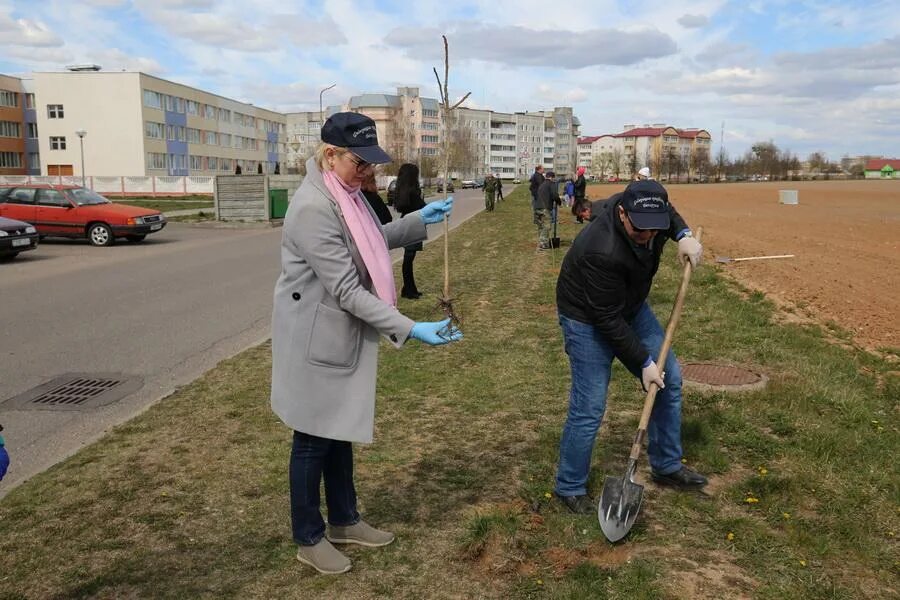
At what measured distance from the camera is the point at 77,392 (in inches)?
238

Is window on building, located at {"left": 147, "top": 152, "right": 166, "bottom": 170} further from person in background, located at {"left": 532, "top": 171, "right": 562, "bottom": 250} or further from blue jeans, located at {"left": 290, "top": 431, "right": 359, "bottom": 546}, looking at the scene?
blue jeans, located at {"left": 290, "top": 431, "right": 359, "bottom": 546}

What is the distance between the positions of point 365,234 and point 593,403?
1508 millimetres

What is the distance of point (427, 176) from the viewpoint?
226 ft

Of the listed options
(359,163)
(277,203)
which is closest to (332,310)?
(359,163)

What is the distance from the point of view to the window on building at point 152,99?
2598 inches

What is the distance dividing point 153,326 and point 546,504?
621 cm

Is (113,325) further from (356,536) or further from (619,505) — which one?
(619,505)

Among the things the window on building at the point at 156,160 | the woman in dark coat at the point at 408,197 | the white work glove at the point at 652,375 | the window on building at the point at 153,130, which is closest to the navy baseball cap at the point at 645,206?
the white work glove at the point at 652,375

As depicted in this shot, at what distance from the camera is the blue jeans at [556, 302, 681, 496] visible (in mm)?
3688

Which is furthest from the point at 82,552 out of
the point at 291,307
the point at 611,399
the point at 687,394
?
the point at 687,394

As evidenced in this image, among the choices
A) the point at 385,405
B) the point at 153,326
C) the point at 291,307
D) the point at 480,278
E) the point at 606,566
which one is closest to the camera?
the point at 291,307

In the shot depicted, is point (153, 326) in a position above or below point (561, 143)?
below

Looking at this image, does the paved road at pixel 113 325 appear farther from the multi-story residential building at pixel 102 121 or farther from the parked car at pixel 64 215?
the multi-story residential building at pixel 102 121

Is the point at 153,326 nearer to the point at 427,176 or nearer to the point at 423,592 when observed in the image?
the point at 423,592
